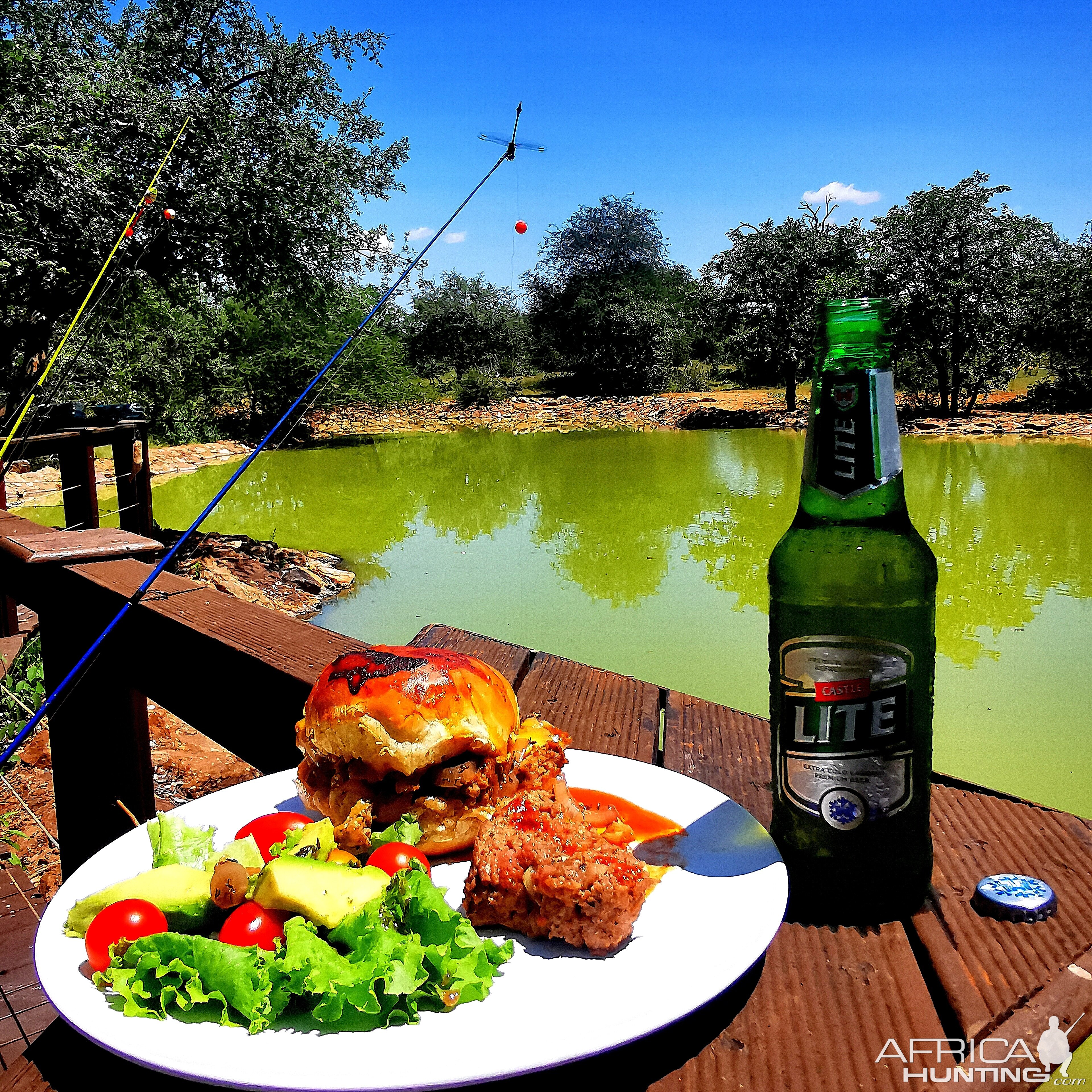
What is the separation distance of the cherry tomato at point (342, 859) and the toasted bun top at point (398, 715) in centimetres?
17

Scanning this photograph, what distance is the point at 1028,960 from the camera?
0.92 m

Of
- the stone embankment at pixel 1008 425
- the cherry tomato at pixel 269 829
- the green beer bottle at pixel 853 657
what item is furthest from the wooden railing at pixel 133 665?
the stone embankment at pixel 1008 425

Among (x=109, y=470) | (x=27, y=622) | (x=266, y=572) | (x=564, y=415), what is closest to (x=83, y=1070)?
(x=27, y=622)

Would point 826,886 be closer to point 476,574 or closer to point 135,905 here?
point 135,905

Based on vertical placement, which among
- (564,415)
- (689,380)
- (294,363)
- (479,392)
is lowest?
(564,415)

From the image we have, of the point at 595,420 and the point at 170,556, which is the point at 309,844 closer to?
the point at 170,556

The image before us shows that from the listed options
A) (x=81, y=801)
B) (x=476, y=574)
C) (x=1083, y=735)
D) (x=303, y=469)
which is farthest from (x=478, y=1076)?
(x=303, y=469)

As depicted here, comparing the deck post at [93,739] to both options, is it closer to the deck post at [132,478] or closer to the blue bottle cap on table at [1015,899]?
the blue bottle cap on table at [1015,899]

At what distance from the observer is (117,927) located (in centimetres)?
Answer: 93

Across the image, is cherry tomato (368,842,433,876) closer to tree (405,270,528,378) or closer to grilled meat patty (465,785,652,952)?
grilled meat patty (465,785,652,952)

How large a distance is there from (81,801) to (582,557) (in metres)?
9.74

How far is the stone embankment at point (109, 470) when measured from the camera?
15234 mm

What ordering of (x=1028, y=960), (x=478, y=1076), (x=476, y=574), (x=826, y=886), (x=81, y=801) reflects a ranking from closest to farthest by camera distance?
1. (x=478, y=1076)
2. (x=1028, y=960)
3. (x=826, y=886)
4. (x=81, y=801)
5. (x=476, y=574)

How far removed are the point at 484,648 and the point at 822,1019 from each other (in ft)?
3.98
